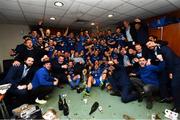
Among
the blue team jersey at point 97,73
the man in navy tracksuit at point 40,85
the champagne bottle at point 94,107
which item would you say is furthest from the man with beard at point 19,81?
the blue team jersey at point 97,73

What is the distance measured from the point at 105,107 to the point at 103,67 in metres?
1.88

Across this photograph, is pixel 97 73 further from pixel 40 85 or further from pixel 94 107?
pixel 40 85

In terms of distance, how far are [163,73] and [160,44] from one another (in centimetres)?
61

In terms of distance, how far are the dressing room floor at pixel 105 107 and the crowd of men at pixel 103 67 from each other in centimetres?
15

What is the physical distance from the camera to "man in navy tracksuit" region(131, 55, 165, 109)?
313 centimetres

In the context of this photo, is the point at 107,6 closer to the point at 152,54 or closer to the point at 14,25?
the point at 152,54

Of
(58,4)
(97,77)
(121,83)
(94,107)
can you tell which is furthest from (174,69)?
(58,4)

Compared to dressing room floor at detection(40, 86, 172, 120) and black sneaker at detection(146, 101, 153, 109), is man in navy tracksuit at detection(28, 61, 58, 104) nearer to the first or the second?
dressing room floor at detection(40, 86, 172, 120)

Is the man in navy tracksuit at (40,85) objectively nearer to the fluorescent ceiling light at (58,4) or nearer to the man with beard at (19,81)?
the man with beard at (19,81)

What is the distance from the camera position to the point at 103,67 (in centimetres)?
481

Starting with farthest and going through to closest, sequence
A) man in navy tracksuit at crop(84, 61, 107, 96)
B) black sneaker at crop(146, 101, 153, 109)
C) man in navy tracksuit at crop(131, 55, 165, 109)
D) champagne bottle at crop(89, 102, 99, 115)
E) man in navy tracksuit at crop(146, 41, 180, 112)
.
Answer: man in navy tracksuit at crop(84, 61, 107, 96) < man in navy tracksuit at crop(131, 55, 165, 109) < black sneaker at crop(146, 101, 153, 109) < champagne bottle at crop(89, 102, 99, 115) < man in navy tracksuit at crop(146, 41, 180, 112)

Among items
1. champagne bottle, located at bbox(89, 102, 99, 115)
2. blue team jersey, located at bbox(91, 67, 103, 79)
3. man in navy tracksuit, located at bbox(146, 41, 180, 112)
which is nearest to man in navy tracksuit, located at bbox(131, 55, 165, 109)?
man in navy tracksuit, located at bbox(146, 41, 180, 112)

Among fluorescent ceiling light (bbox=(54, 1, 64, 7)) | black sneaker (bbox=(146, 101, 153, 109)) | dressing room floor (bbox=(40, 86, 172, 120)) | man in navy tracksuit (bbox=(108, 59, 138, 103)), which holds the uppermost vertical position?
fluorescent ceiling light (bbox=(54, 1, 64, 7))

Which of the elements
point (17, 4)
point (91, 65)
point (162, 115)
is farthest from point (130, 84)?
point (17, 4)
